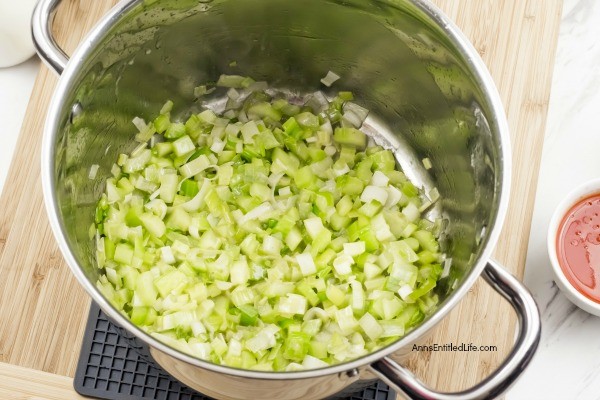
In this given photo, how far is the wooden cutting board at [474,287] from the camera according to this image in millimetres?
1420

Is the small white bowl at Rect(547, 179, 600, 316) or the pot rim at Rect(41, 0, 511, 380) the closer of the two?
the pot rim at Rect(41, 0, 511, 380)

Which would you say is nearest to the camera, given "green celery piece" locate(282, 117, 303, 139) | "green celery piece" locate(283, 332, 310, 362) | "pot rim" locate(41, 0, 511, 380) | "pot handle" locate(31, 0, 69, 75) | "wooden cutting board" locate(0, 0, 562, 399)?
"pot rim" locate(41, 0, 511, 380)

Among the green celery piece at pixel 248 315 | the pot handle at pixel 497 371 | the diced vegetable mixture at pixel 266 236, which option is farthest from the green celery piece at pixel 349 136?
the pot handle at pixel 497 371

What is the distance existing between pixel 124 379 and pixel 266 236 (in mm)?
349

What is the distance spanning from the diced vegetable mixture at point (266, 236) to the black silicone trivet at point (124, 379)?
3.4 inches

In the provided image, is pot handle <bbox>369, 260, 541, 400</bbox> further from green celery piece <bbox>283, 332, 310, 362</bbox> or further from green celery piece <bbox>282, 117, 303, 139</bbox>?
green celery piece <bbox>282, 117, 303, 139</bbox>

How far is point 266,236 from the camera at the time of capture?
4.64 ft

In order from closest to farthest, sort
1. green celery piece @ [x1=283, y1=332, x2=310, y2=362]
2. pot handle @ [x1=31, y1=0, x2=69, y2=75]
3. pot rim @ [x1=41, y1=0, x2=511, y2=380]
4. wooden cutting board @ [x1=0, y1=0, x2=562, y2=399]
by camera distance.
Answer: pot rim @ [x1=41, y1=0, x2=511, y2=380]
pot handle @ [x1=31, y1=0, x2=69, y2=75]
green celery piece @ [x1=283, y1=332, x2=310, y2=362]
wooden cutting board @ [x1=0, y1=0, x2=562, y2=399]

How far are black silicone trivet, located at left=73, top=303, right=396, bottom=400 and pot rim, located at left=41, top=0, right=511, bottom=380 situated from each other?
1.13 feet

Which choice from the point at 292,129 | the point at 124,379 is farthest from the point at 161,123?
the point at 124,379

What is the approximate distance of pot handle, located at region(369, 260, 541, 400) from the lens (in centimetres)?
103

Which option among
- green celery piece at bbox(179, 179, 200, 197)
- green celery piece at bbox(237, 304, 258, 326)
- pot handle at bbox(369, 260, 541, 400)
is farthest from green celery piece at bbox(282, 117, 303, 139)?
pot handle at bbox(369, 260, 541, 400)

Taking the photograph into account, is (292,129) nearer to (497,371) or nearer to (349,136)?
(349,136)

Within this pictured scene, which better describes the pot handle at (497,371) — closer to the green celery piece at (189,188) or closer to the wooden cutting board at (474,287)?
the wooden cutting board at (474,287)
